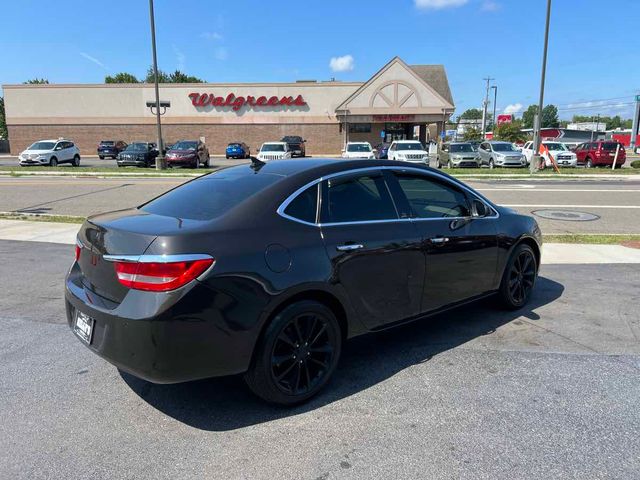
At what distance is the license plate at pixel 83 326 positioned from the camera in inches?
128

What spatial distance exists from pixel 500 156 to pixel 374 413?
28.0 metres

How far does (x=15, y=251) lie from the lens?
8.19 meters

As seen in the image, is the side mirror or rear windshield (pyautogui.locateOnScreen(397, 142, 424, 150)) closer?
the side mirror

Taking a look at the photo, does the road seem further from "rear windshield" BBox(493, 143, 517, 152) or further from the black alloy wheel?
"rear windshield" BBox(493, 143, 517, 152)

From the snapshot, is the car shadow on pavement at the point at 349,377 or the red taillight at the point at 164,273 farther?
the car shadow on pavement at the point at 349,377

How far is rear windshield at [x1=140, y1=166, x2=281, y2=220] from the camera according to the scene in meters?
3.49

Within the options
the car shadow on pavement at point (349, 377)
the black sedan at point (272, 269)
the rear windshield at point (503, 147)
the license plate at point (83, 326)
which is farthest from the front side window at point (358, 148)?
the license plate at point (83, 326)

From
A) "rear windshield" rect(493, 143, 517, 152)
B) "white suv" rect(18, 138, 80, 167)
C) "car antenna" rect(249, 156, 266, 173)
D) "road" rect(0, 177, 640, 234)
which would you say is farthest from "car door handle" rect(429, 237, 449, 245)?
"white suv" rect(18, 138, 80, 167)

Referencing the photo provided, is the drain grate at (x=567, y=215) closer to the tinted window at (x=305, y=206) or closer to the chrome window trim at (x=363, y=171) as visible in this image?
the chrome window trim at (x=363, y=171)

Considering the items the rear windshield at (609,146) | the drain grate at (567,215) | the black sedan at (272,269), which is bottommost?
the drain grate at (567,215)

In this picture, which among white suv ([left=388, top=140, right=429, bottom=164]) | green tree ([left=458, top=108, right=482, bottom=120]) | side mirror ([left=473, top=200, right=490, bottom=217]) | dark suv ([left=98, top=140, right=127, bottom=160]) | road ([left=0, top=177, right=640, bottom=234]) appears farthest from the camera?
green tree ([left=458, top=108, right=482, bottom=120])

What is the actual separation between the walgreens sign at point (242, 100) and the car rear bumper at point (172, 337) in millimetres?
44461

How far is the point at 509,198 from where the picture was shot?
1518 centimetres

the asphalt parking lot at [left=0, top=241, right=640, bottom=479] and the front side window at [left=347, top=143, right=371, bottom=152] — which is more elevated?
the front side window at [left=347, top=143, right=371, bottom=152]
